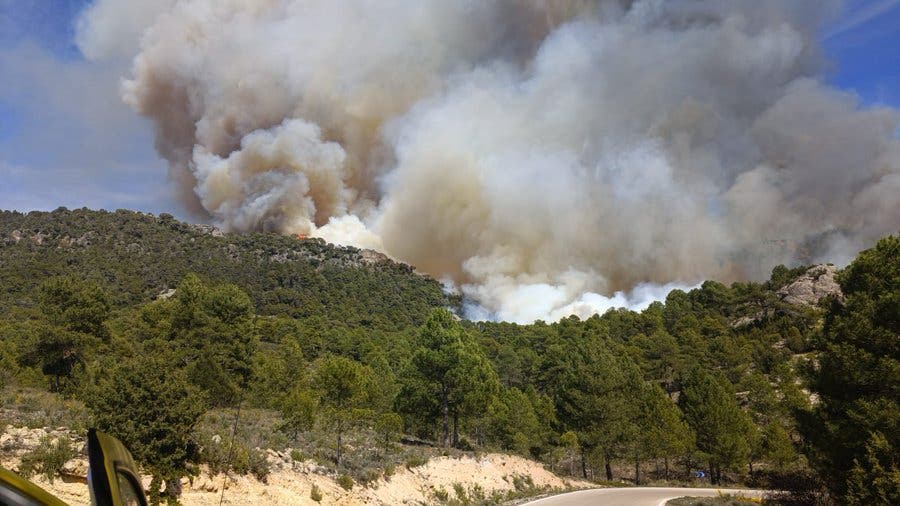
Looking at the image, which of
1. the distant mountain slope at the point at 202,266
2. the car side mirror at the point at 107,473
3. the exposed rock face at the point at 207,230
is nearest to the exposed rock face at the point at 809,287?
the distant mountain slope at the point at 202,266

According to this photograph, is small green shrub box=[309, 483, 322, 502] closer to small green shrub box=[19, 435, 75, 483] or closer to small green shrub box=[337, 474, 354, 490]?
small green shrub box=[337, 474, 354, 490]

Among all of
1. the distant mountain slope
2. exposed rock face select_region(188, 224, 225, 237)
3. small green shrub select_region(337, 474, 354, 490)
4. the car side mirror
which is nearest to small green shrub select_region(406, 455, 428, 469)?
small green shrub select_region(337, 474, 354, 490)

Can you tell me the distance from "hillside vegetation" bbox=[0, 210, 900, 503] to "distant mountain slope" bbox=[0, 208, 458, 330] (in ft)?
5.14

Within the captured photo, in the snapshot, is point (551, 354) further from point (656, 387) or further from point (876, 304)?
point (876, 304)

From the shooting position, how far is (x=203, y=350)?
27.1m

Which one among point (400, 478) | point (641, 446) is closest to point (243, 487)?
point (400, 478)

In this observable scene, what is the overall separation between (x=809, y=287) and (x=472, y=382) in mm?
93657

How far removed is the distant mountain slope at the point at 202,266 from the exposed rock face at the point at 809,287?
76563 mm

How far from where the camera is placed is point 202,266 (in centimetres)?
13200

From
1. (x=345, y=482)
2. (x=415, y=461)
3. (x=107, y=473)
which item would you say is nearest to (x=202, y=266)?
(x=415, y=461)

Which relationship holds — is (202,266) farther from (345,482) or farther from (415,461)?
(345,482)

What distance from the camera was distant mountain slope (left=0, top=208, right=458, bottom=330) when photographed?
110500 mm

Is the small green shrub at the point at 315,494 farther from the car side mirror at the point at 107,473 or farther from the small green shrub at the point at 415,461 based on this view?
the car side mirror at the point at 107,473

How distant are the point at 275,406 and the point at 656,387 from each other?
3471 cm
